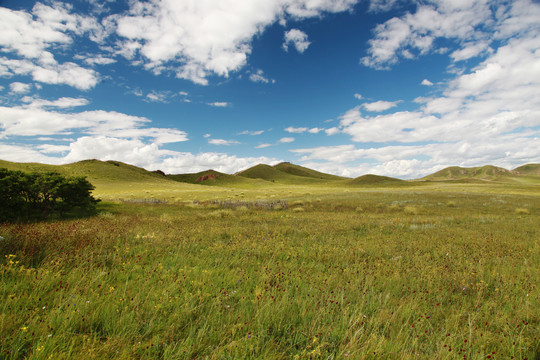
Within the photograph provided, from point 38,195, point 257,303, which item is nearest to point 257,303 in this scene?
point 257,303

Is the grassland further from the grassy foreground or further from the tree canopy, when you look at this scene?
the tree canopy

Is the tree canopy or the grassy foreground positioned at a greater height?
the tree canopy

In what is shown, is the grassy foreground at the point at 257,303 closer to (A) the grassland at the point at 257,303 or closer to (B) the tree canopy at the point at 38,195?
(A) the grassland at the point at 257,303

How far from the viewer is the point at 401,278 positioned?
5.53 meters

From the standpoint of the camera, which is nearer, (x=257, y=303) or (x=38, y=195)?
(x=257, y=303)

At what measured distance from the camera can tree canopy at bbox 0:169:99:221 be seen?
1331cm

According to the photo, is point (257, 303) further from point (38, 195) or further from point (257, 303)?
point (38, 195)

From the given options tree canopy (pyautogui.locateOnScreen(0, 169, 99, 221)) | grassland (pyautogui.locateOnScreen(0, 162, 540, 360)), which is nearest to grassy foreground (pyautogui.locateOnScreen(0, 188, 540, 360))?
grassland (pyautogui.locateOnScreen(0, 162, 540, 360))

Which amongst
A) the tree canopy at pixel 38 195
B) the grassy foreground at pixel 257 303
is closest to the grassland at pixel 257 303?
the grassy foreground at pixel 257 303

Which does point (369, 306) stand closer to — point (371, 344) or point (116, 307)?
point (371, 344)

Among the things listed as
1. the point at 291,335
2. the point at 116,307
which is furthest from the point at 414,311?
the point at 116,307

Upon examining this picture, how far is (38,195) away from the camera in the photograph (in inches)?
614

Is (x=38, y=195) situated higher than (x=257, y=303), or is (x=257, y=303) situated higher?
(x=38, y=195)

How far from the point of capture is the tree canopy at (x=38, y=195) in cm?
1331
